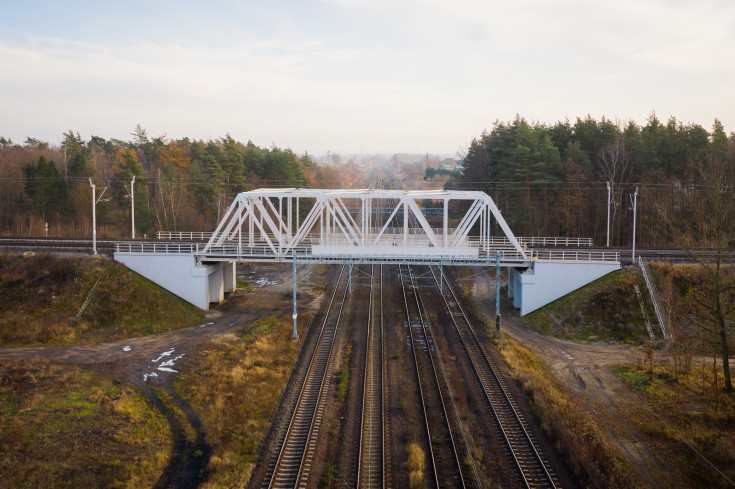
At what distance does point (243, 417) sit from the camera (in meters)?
20.5

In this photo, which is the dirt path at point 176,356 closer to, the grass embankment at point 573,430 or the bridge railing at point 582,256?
the grass embankment at point 573,430

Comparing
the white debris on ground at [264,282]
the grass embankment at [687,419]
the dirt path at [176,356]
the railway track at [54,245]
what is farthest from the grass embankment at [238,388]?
the railway track at [54,245]

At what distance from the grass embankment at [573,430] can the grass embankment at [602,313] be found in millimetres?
6948

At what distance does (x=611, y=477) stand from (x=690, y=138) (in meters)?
53.4

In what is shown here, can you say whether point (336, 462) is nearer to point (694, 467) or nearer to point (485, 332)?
point (694, 467)

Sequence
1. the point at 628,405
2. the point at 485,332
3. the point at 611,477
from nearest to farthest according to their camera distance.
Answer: the point at 611,477, the point at 628,405, the point at 485,332

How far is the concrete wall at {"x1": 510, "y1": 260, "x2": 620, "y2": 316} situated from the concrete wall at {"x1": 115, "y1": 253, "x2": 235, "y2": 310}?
2305 centimetres

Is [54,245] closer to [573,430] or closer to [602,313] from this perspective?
[573,430]

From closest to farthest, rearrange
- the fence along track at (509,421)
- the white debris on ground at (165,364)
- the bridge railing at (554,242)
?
the fence along track at (509,421) → the white debris on ground at (165,364) → the bridge railing at (554,242)

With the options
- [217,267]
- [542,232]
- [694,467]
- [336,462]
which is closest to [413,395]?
[336,462]

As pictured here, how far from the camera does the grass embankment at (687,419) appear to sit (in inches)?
678

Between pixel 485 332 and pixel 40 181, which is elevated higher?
pixel 40 181

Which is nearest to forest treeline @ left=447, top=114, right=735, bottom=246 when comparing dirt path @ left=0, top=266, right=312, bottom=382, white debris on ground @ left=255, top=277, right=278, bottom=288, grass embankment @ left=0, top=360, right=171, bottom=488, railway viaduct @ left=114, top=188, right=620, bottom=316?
railway viaduct @ left=114, top=188, right=620, bottom=316

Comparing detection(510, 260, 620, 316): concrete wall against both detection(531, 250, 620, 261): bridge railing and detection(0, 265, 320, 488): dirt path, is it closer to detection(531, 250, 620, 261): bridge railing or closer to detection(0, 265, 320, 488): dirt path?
detection(531, 250, 620, 261): bridge railing
